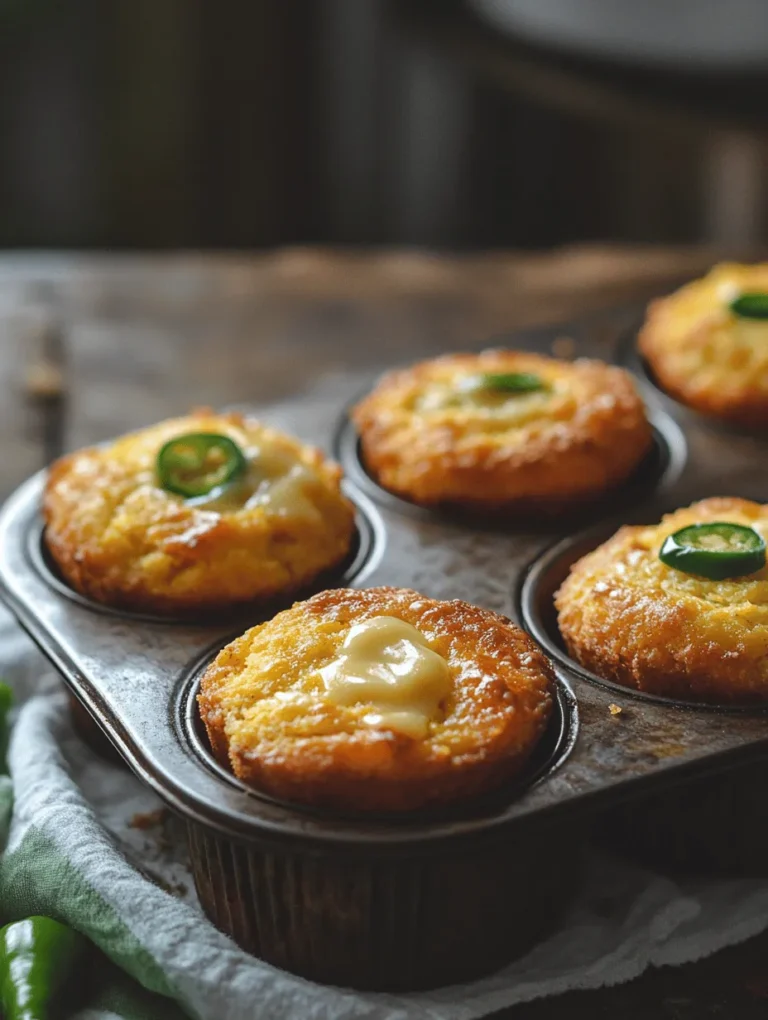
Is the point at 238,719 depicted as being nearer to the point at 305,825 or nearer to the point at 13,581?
the point at 305,825

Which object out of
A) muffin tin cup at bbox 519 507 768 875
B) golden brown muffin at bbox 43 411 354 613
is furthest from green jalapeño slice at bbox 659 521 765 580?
golden brown muffin at bbox 43 411 354 613

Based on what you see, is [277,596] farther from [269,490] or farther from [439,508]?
[439,508]

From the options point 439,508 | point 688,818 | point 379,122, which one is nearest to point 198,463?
point 439,508

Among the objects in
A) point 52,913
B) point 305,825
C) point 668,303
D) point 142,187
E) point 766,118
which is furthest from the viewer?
point 142,187

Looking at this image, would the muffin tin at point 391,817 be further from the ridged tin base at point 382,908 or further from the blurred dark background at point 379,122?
the blurred dark background at point 379,122

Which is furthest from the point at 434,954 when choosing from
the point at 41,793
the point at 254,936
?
the point at 41,793
